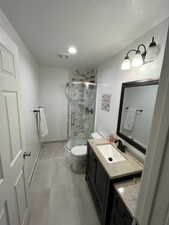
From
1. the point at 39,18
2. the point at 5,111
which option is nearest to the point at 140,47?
the point at 39,18

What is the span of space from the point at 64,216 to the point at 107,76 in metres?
2.56

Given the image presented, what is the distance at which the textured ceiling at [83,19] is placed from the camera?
920 mm

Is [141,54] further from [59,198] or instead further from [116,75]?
[59,198]

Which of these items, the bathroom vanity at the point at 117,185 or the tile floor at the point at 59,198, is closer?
the bathroom vanity at the point at 117,185

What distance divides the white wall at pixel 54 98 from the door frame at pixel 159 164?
3.04 metres

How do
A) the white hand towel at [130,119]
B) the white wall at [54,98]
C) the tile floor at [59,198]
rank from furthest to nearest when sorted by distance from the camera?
the white wall at [54,98] → the white hand towel at [130,119] → the tile floor at [59,198]

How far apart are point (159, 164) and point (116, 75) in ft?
5.93

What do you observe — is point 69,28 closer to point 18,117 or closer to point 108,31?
point 108,31

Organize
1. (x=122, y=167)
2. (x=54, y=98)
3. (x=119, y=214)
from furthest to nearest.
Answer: (x=54, y=98) → (x=122, y=167) → (x=119, y=214)

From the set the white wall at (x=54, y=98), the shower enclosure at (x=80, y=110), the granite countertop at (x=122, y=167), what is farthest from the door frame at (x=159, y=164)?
the white wall at (x=54, y=98)

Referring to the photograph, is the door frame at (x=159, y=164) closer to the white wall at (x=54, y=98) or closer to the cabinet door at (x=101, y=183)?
the cabinet door at (x=101, y=183)

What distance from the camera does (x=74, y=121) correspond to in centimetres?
335

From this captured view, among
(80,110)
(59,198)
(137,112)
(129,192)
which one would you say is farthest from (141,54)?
(59,198)

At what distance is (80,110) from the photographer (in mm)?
3289
